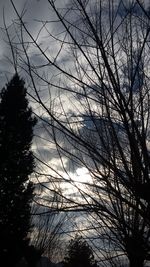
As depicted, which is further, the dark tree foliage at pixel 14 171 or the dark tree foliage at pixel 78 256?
the dark tree foliage at pixel 78 256

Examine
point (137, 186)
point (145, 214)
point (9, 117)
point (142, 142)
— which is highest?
point (9, 117)

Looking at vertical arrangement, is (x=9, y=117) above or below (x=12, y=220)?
above

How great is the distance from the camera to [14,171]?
739 inches

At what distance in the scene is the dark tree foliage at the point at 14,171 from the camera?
56.9 feet

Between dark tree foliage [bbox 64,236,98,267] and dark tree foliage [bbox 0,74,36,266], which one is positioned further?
dark tree foliage [bbox 64,236,98,267]

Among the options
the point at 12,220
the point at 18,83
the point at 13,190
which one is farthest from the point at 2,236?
the point at 18,83

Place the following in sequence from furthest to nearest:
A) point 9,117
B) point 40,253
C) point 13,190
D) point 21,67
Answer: point 9,117 < point 13,190 < point 40,253 < point 21,67

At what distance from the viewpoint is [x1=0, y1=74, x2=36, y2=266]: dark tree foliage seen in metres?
17.3

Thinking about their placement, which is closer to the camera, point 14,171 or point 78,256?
point 14,171

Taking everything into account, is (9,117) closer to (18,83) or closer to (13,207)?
(18,83)

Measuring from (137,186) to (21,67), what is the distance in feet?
5.37

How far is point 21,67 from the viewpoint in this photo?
3.29 meters

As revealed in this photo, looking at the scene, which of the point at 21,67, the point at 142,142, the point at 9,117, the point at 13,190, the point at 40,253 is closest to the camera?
the point at 142,142

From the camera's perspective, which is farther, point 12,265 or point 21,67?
point 12,265
